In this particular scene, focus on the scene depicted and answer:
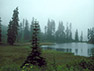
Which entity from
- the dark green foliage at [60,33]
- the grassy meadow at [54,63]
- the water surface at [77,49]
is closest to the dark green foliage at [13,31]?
the water surface at [77,49]

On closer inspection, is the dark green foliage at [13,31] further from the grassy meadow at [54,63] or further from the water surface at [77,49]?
the grassy meadow at [54,63]

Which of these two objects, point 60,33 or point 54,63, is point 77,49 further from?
point 60,33

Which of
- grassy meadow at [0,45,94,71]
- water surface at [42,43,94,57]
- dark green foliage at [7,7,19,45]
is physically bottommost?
water surface at [42,43,94,57]

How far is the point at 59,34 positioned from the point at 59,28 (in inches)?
335

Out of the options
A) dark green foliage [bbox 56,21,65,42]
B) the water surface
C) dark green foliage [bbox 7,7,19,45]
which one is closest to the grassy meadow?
the water surface

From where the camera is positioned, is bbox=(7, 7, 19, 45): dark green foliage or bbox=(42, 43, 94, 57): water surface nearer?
bbox=(42, 43, 94, 57): water surface

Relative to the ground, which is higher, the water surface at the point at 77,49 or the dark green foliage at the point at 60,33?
the dark green foliage at the point at 60,33

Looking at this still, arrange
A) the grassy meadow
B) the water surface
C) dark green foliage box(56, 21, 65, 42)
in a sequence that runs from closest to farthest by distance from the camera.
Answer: the grassy meadow < the water surface < dark green foliage box(56, 21, 65, 42)

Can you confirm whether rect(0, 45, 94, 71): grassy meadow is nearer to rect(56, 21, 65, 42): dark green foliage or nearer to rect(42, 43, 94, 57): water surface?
rect(42, 43, 94, 57): water surface

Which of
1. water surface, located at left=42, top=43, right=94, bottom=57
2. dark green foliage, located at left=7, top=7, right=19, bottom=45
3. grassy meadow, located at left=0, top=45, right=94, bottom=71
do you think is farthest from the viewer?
dark green foliage, located at left=7, top=7, right=19, bottom=45

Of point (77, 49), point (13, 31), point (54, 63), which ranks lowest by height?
point (77, 49)

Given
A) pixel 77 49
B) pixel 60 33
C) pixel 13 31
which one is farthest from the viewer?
pixel 60 33

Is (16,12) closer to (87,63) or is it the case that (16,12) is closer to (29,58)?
(29,58)

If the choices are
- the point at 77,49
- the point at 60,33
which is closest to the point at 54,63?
the point at 77,49
